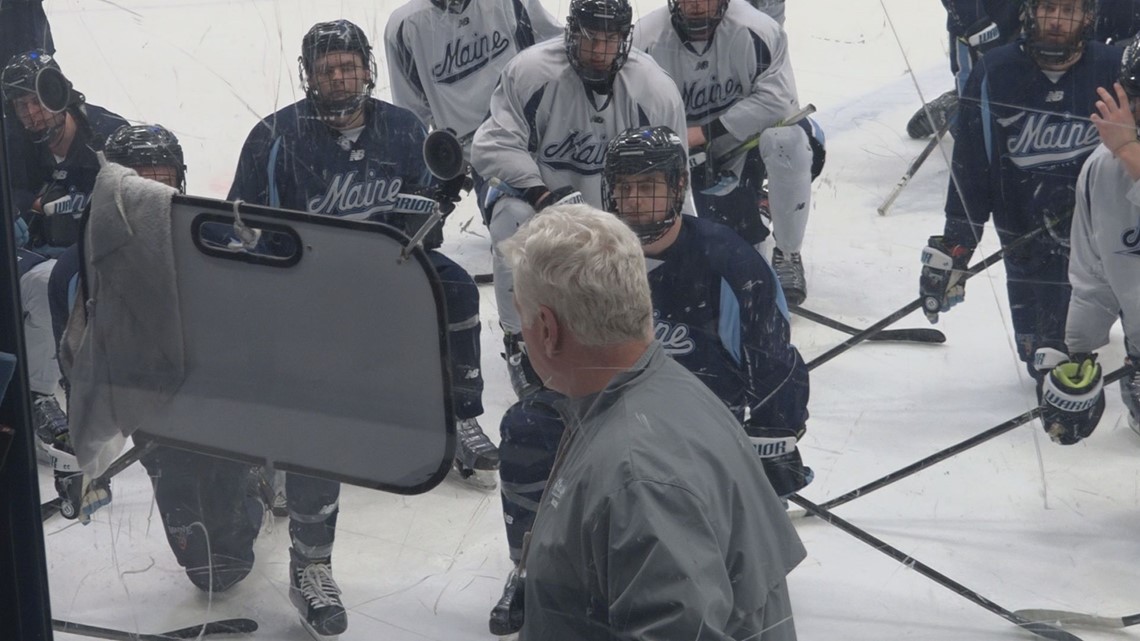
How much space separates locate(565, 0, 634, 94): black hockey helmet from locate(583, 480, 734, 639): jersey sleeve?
0.58m

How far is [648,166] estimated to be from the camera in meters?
1.35

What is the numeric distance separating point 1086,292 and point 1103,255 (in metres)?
0.05

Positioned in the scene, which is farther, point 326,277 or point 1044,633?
point 1044,633

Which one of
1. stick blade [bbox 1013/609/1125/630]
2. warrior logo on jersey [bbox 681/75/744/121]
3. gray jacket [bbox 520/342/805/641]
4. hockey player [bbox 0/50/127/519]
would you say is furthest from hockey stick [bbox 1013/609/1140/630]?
hockey player [bbox 0/50/127/519]

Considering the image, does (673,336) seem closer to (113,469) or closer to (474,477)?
(474,477)

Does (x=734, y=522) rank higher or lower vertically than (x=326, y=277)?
lower

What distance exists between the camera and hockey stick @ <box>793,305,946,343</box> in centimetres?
152

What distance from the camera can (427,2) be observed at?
1.47 meters

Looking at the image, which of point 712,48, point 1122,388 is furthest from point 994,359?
point 712,48

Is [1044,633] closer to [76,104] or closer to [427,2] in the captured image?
[427,2]

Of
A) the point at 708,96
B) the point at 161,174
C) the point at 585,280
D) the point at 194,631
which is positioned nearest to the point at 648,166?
the point at 708,96

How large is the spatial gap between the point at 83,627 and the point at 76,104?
723mm

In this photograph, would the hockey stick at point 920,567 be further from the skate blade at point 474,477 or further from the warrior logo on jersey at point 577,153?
the warrior logo on jersey at point 577,153

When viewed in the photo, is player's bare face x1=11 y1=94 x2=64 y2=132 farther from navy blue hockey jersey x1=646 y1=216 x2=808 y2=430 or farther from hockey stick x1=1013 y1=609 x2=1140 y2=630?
hockey stick x1=1013 y1=609 x2=1140 y2=630
